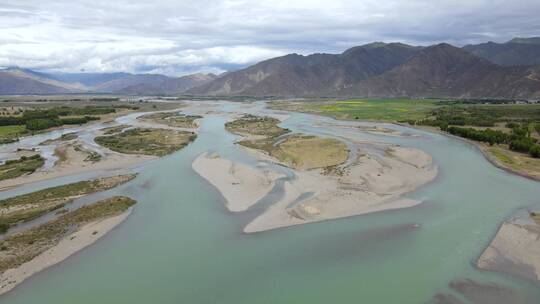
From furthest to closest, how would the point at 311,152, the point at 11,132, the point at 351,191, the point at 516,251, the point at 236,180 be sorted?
the point at 11,132 < the point at 311,152 < the point at 236,180 < the point at 351,191 < the point at 516,251

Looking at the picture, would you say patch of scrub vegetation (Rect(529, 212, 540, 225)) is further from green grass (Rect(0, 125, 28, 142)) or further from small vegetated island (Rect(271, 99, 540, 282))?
green grass (Rect(0, 125, 28, 142))

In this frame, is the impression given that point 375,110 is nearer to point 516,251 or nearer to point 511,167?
point 511,167

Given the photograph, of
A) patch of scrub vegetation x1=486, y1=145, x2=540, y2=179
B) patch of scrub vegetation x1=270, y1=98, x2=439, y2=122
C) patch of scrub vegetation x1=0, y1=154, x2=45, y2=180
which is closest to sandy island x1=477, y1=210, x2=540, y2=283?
patch of scrub vegetation x1=486, y1=145, x2=540, y2=179

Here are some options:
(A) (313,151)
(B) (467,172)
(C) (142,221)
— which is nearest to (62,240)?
(C) (142,221)

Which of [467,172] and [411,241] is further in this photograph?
[467,172]

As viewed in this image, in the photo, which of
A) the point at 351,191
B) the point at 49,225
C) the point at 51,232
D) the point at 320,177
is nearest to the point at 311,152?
the point at 320,177

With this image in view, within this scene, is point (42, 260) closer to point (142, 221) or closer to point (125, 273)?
point (125, 273)
